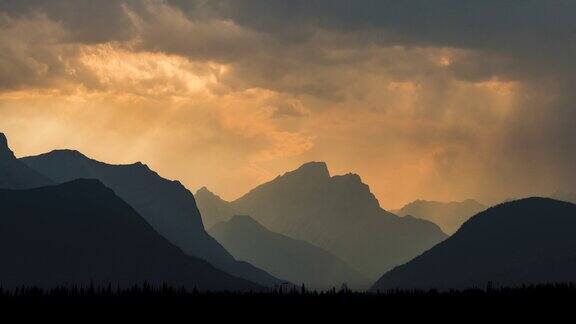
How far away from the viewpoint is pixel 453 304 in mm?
61406

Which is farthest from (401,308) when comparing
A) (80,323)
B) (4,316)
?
(4,316)

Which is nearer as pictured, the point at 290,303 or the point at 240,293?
the point at 290,303

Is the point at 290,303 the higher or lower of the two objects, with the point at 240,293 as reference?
lower

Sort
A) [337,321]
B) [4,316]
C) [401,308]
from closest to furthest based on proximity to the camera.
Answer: [4,316]
[337,321]
[401,308]

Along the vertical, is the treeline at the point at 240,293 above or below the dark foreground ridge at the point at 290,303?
above

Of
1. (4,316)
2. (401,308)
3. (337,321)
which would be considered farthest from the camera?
(401,308)

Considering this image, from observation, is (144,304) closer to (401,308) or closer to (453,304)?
A: (401,308)

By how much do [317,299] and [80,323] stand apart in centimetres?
1837

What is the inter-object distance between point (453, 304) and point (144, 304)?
23.7 m

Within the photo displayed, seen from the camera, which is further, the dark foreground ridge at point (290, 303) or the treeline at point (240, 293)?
the treeline at point (240, 293)

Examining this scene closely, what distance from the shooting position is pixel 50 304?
56500mm

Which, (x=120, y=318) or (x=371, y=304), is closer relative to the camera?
(x=120, y=318)

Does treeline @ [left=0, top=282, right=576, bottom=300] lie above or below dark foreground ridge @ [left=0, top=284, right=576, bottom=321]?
above

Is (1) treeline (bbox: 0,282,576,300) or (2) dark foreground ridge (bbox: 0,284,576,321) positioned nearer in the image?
(2) dark foreground ridge (bbox: 0,284,576,321)
